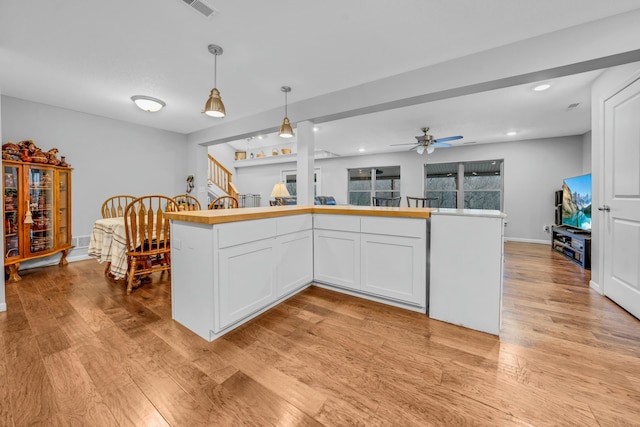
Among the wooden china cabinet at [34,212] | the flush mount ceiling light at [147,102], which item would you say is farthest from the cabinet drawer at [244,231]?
the wooden china cabinet at [34,212]

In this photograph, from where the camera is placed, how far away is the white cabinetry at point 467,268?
6.05 feet

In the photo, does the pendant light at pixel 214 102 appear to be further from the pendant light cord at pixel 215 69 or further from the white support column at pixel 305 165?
the white support column at pixel 305 165

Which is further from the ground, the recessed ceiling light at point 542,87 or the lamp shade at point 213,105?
the recessed ceiling light at point 542,87

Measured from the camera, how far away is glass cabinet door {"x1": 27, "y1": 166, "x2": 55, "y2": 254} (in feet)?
11.0

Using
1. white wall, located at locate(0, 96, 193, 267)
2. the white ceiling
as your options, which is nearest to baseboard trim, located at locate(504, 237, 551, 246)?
the white ceiling

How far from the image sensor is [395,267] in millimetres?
2262

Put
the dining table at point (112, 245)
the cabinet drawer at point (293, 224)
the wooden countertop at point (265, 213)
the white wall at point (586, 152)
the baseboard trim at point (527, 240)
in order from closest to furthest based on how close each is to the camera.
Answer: the wooden countertop at point (265, 213)
the cabinet drawer at point (293, 224)
the dining table at point (112, 245)
the white wall at point (586, 152)
the baseboard trim at point (527, 240)

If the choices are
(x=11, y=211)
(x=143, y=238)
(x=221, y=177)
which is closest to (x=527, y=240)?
(x=143, y=238)

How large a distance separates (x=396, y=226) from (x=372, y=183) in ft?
19.2

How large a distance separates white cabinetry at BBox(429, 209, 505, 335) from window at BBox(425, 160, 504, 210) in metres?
4.82

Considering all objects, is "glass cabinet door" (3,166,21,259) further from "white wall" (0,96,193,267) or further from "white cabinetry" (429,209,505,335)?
"white cabinetry" (429,209,505,335)

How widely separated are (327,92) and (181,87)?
1830 mm

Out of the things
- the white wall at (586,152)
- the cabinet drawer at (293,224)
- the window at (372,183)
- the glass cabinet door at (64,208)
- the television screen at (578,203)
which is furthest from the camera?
the window at (372,183)

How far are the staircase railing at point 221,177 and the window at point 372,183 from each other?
3.61 metres
